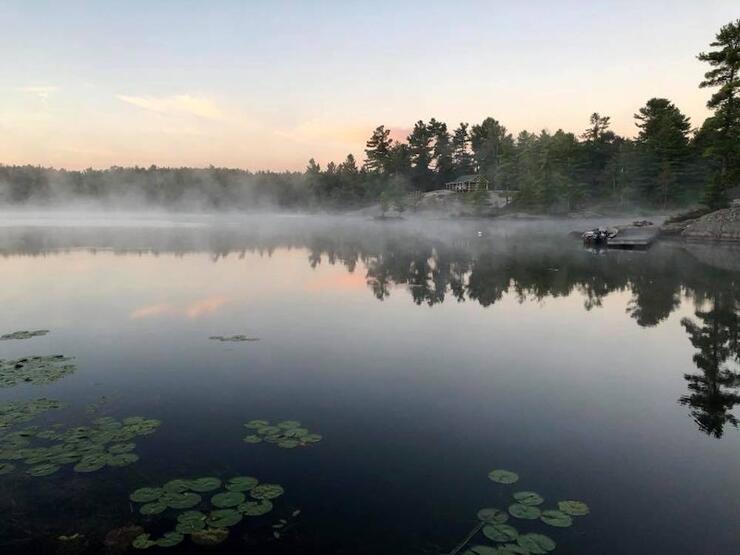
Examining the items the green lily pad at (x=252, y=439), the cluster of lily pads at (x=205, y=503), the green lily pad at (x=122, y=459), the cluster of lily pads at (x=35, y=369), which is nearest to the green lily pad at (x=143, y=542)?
the cluster of lily pads at (x=205, y=503)

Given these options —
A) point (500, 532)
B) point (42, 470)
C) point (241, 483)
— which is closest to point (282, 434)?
point (241, 483)

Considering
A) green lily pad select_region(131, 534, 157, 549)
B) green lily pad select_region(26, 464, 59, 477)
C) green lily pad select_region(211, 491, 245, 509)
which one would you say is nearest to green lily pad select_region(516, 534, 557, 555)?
green lily pad select_region(211, 491, 245, 509)

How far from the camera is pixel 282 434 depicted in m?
9.59

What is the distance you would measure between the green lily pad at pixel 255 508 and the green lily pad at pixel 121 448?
9.48 feet

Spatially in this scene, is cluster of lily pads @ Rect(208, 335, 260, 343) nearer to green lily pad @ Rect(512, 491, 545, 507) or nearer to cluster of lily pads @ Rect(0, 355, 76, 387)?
cluster of lily pads @ Rect(0, 355, 76, 387)

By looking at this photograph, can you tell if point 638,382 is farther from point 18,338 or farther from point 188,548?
point 18,338

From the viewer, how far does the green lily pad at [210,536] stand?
256 inches

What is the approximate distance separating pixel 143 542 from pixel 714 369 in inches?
558

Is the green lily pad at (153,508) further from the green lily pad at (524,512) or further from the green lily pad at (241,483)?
the green lily pad at (524,512)

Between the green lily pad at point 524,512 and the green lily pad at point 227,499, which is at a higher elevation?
the green lily pad at point 227,499

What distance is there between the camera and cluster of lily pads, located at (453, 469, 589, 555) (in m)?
6.39

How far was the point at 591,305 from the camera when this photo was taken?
2223 centimetres

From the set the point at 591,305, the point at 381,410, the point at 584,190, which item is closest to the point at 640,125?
→ the point at 584,190

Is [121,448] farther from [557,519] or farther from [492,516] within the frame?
[557,519]
